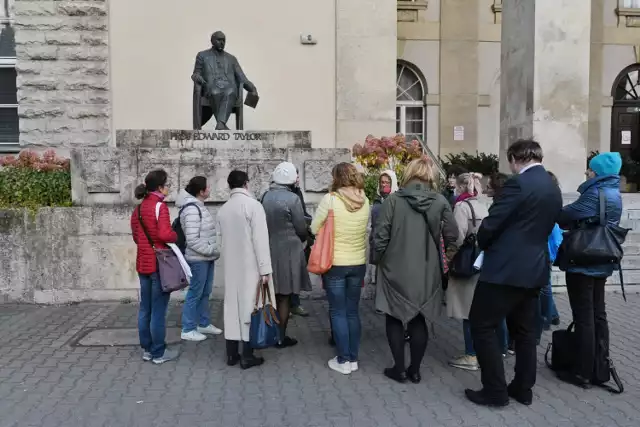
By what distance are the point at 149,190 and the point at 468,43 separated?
1298cm

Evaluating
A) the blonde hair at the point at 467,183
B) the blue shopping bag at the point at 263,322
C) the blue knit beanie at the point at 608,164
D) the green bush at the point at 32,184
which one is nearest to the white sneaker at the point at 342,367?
the blue shopping bag at the point at 263,322

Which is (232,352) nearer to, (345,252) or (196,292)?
(196,292)

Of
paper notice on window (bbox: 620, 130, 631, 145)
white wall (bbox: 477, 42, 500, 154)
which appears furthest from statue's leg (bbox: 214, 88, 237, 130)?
paper notice on window (bbox: 620, 130, 631, 145)

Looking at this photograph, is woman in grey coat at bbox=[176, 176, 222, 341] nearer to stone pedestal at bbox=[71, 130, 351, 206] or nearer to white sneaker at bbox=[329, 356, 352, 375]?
white sneaker at bbox=[329, 356, 352, 375]

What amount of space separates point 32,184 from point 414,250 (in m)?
5.76

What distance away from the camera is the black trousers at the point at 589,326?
181 inches

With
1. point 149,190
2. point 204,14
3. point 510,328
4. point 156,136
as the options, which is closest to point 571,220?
point 510,328

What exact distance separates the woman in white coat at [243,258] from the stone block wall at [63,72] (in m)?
7.38

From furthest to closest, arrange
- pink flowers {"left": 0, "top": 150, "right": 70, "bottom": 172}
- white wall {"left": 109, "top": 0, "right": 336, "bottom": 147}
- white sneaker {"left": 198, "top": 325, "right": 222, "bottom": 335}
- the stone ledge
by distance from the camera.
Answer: the stone ledge < white wall {"left": 109, "top": 0, "right": 336, "bottom": 147} < pink flowers {"left": 0, "top": 150, "right": 70, "bottom": 172} < white sneaker {"left": 198, "top": 325, "right": 222, "bottom": 335}

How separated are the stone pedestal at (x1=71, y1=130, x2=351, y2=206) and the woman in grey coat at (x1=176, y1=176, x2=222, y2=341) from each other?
6.30 ft

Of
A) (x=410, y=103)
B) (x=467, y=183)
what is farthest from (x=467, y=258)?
(x=410, y=103)

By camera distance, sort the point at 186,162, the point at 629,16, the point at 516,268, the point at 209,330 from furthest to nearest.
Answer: the point at 629,16
the point at 186,162
the point at 209,330
the point at 516,268

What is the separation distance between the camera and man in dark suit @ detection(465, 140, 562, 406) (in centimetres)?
406

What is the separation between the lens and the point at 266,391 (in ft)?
15.3
